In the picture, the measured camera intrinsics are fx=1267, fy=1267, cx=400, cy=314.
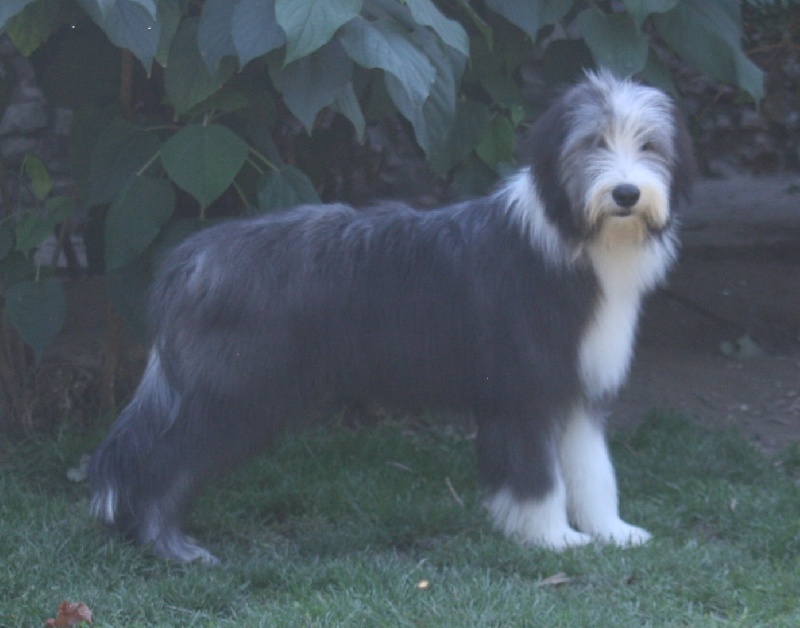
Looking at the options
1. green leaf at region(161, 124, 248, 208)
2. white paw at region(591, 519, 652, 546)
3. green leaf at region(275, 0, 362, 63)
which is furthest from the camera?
white paw at region(591, 519, 652, 546)

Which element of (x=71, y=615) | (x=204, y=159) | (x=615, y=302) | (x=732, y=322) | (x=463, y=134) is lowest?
(x=732, y=322)

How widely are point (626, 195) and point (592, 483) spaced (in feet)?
3.78

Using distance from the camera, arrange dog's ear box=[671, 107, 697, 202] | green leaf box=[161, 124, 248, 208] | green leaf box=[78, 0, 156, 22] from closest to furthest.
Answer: green leaf box=[78, 0, 156, 22] < dog's ear box=[671, 107, 697, 202] < green leaf box=[161, 124, 248, 208]

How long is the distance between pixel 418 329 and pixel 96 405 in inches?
80.3

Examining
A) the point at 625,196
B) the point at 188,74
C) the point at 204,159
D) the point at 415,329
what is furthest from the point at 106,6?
the point at 625,196

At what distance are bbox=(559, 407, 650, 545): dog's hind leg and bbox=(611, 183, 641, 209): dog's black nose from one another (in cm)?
86

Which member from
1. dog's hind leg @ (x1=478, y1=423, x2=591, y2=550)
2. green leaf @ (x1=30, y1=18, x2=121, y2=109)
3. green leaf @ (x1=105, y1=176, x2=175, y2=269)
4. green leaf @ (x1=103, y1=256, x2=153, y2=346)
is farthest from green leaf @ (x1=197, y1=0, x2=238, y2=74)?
dog's hind leg @ (x1=478, y1=423, x2=591, y2=550)

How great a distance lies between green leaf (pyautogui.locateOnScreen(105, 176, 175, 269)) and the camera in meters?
4.51

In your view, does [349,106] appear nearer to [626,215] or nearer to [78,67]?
[626,215]

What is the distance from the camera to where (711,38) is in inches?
179

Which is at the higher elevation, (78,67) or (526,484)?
(78,67)

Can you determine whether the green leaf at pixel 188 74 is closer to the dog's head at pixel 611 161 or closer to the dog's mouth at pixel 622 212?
the dog's head at pixel 611 161

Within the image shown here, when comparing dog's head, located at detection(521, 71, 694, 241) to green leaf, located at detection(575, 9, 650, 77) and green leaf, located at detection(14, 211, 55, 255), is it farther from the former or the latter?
green leaf, located at detection(14, 211, 55, 255)

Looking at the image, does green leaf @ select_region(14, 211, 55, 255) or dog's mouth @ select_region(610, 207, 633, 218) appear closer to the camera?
dog's mouth @ select_region(610, 207, 633, 218)
